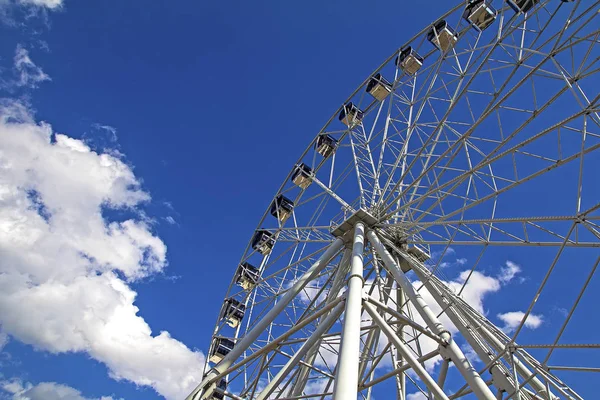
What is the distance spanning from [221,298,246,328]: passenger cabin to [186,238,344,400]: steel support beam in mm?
8516

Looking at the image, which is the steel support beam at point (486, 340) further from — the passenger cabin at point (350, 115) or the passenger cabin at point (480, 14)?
the passenger cabin at point (350, 115)

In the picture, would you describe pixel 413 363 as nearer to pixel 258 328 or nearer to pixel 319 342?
pixel 258 328

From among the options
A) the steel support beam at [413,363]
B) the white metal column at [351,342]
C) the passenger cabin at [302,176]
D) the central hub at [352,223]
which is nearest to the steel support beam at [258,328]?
the central hub at [352,223]

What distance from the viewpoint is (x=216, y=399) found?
1316cm

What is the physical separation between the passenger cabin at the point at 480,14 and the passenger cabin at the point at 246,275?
13.9 m

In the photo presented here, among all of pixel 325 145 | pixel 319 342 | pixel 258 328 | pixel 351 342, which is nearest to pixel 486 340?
pixel 351 342

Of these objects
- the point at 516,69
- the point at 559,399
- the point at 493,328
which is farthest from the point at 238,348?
the point at 516,69

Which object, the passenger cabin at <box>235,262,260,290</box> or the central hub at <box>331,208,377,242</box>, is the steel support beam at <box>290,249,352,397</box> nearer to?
the central hub at <box>331,208,377,242</box>

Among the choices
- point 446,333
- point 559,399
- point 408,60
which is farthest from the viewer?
point 408,60

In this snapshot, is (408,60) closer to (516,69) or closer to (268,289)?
(516,69)

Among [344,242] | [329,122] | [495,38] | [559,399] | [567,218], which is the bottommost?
[559,399]

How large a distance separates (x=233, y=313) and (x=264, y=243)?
3.53 meters

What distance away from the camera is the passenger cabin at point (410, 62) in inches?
661

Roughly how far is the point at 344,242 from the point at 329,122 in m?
7.91
